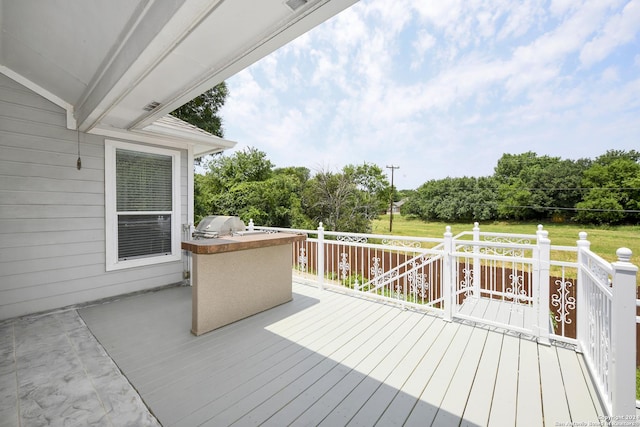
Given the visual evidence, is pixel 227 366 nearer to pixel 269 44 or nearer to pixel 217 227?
pixel 217 227

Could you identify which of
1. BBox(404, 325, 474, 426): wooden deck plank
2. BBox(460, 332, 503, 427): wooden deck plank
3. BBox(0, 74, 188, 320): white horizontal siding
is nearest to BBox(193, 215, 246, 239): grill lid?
BBox(0, 74, 188, 320): white horizontal siding

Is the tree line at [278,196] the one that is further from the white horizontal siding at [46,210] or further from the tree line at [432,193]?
the white horizontal siding at [46,210]

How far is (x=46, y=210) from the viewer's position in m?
3.35

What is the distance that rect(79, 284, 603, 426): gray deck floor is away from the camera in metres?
1.77

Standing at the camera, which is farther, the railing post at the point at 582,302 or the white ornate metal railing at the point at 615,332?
the railing post at the point at 582,302

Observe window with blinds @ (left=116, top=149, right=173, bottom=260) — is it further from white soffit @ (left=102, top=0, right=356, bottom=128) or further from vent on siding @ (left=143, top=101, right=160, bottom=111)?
white soffit @ (left=102, top=0, right=356, bottom=128)

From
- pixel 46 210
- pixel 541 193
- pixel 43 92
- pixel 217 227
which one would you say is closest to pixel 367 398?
pixel 217 227

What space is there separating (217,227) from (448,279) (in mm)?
3368

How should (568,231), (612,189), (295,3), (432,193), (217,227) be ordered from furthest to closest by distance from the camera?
1. (432,193)
2. (568,231)
3. (612,189)
4. (217,227)
5. (295,3)

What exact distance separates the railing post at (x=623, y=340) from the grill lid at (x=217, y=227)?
4.09 m

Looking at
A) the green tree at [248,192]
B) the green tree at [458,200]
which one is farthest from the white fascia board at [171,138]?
the green tree at [458,200]

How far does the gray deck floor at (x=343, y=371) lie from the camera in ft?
5.81

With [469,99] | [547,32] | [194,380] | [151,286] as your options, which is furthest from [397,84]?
[194,380]

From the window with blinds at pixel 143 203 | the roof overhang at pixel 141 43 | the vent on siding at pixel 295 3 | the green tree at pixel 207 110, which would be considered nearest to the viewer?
the vent on siding at pixel 295 3
